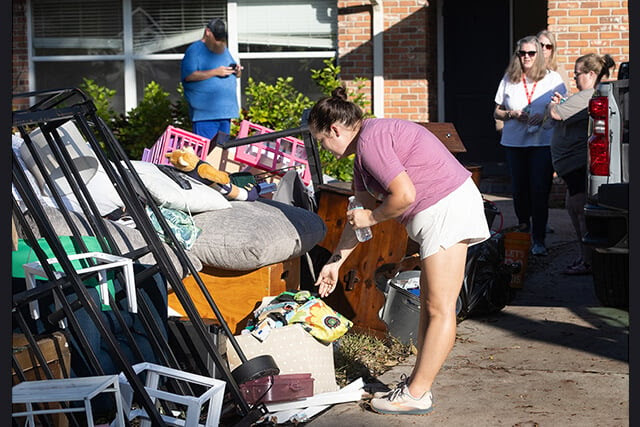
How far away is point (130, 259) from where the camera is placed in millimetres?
3717

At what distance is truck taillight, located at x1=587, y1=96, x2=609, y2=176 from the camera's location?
247 inches

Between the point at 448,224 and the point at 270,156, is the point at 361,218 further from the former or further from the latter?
the point at 270,156

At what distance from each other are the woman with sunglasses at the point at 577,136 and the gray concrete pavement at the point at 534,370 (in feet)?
2.17

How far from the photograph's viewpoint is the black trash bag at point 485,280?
5969 mm

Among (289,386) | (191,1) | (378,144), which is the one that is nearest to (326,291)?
(289,386)

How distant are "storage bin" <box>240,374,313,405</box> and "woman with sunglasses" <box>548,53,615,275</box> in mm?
3759

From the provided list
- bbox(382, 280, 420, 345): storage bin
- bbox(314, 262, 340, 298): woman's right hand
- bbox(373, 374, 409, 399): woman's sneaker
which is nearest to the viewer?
bbox(373, 374, 409, 399): woman's sneaker

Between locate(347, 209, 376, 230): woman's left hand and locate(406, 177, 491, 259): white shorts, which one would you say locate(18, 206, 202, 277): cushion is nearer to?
locate(347, 209, 376, 230): woman's left hand

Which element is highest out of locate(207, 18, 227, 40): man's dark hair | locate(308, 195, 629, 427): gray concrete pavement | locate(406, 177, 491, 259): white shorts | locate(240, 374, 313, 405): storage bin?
locate(207, 18, 227, 40): man's dark hair

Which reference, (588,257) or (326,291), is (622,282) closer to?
(588,257)

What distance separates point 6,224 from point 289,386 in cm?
242

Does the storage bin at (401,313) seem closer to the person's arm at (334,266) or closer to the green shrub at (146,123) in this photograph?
the person's arm at (334,266)

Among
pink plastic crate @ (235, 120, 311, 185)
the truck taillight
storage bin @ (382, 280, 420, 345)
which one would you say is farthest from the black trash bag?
pink plastic crate @ (235, 120, 311, 185)

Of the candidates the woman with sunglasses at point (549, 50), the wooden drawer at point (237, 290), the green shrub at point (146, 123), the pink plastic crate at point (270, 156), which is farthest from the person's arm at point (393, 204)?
the green shrub at point (146, 123)
